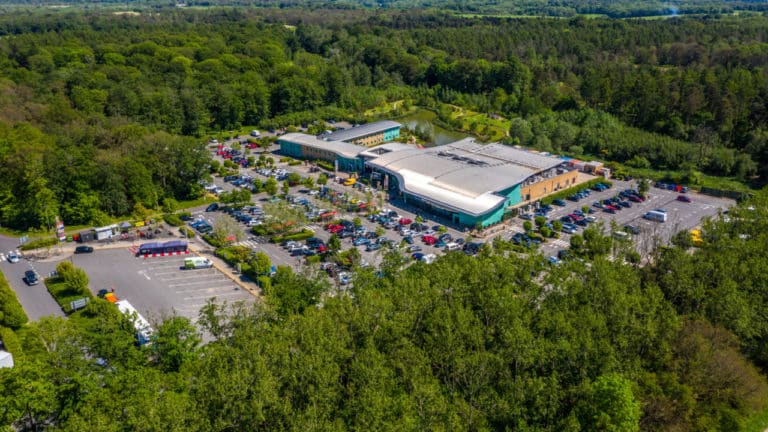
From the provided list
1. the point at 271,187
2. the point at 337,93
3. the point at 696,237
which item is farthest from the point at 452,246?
the point at 337,93

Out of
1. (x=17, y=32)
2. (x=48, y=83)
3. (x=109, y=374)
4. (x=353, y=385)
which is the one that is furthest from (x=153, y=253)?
(x=17, y=32)

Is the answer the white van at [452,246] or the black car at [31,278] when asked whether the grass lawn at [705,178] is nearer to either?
the white van at [452,246]

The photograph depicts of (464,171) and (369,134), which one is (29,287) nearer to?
(464,171)

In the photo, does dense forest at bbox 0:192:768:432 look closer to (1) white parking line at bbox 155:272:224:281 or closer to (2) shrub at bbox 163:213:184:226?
(1) white parking line at bbox 155:272:224:281

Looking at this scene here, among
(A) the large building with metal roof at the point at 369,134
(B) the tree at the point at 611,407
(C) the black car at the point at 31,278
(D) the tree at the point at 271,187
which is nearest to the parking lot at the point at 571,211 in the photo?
(D) the tree at the point at 271,187

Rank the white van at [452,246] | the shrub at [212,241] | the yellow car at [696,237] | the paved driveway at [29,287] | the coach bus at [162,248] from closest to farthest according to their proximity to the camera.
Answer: the paved driveway at [29,287] < the yellow car at [696,237] < the coach bus at [162,248] < the white van at [452,246] < the shrub at [212,241]
